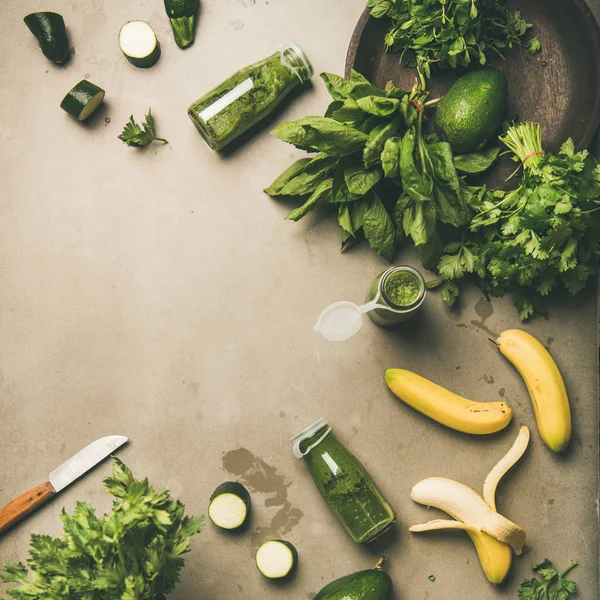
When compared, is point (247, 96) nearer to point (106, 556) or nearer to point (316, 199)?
point (316, 199)

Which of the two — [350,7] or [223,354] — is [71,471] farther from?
[350,7]

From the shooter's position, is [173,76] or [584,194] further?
[173,76]

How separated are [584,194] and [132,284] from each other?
1625 millimetres

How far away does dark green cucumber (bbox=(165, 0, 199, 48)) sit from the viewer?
221 centimetres

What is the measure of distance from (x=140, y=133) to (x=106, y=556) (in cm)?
147

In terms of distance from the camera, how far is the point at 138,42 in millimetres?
2229

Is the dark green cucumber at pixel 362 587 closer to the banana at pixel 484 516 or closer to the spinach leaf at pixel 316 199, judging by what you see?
the banana at pixel 484 516

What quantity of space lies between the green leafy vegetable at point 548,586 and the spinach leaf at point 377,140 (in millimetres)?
1564

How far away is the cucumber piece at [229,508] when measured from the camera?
6.81ft

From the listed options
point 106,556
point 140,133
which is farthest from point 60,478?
point 140,133

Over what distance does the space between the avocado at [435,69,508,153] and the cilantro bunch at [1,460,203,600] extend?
149 centimetres

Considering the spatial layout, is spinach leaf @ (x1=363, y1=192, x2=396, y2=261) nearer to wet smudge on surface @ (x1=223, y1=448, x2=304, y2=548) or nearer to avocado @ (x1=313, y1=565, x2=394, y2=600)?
wet smudge on surface @ (x1=223, y1=448, x2=304, y2=548)

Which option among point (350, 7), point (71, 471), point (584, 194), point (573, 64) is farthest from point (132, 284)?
point (573, 64)

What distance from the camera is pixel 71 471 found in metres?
2.14
